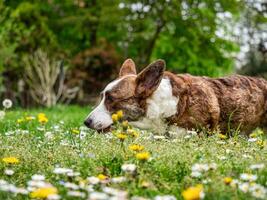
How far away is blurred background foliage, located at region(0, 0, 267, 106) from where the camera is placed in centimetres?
1955

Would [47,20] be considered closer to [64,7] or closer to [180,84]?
[64,7]

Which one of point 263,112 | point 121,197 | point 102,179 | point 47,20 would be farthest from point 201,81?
point 47,20

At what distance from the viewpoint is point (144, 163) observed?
12.4ft

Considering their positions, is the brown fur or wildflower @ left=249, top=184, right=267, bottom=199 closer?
wildflower @ left=249, top=184, right=267, bottom=199

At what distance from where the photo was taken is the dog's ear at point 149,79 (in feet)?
18.7

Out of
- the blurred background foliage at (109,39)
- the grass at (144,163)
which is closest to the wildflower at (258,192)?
the grass at (144,163)

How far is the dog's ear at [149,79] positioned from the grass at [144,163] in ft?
2.66

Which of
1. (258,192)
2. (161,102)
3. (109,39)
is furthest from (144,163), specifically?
(109,39)

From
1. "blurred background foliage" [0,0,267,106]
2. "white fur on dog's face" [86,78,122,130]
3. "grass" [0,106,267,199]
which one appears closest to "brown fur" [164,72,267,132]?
"white fur on dog's face" [86,78,122,130]

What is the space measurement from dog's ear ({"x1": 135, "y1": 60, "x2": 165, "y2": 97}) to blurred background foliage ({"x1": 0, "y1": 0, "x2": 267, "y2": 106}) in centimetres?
1306

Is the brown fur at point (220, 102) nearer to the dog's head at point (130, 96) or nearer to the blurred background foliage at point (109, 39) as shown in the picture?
the dog's head at point (130, 96)

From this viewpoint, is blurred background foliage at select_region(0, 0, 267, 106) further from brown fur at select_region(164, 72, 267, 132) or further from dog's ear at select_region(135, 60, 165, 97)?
dog's ear at select_region(135, 60, 165, 97)

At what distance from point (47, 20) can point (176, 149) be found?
19.3m

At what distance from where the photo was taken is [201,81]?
6.23m
